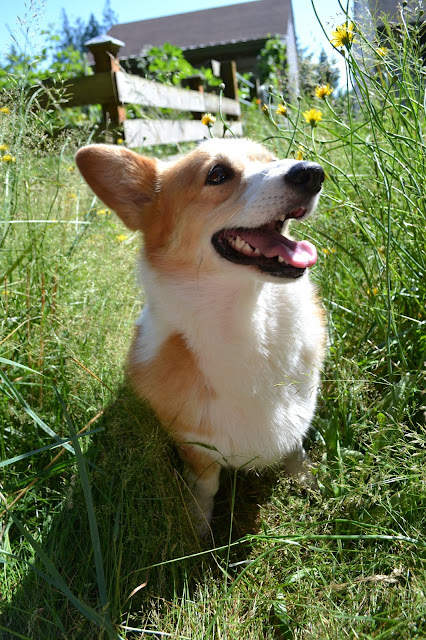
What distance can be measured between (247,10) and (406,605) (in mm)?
20823

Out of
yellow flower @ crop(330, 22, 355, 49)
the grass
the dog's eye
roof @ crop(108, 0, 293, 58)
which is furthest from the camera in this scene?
roof @ crop(108, 0, 293, 58)

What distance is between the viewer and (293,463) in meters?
2.01

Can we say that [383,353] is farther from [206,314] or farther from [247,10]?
[247,10]

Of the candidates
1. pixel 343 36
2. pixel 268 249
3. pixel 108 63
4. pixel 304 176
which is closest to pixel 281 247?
pixel 268 249

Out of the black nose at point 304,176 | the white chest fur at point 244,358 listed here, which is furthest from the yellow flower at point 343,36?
the white chest fur at point 244,358

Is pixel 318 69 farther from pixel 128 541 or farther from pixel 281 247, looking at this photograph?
pixel 128 541

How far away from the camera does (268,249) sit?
1.69 meters

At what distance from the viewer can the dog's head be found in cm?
163

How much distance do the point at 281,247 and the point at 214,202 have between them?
1.01 ft

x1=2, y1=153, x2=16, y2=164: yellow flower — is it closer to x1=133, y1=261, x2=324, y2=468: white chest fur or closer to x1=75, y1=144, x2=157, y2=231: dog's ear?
x1=75, y1=144, x2=157, y2=231: dog's ear

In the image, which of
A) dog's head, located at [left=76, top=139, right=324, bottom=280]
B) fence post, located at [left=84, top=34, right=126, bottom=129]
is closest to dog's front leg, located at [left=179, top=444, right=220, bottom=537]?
dog's head, located at [left=76, top=139, right=324, bottom=280]

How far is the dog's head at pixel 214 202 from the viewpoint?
1631 millimetres

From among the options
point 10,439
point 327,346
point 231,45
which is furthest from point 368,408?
point 231,45

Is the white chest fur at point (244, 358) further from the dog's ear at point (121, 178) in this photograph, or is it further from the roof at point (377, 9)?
the roof at point (377, 9)
